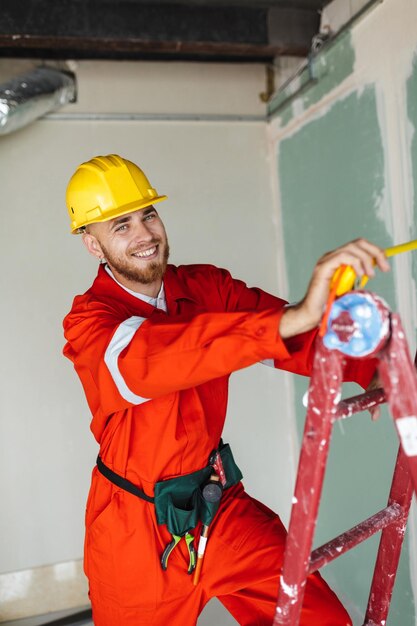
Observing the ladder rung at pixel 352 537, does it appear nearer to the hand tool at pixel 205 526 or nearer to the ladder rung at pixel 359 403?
the ladder rung at pixel 359 403

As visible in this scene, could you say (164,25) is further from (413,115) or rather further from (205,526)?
(205,526)

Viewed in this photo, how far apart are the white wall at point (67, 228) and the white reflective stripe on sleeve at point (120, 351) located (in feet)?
5.91

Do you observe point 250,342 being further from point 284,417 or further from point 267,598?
point 284,417

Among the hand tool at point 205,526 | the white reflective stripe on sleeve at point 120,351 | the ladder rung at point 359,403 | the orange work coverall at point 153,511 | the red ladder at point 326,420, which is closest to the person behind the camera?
the red ladder at point 326,420

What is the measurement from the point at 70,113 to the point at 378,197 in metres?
1.62

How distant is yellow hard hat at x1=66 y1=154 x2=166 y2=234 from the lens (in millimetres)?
2041

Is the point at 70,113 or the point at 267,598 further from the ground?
the point at 70,113

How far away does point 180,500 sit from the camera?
6.28ft

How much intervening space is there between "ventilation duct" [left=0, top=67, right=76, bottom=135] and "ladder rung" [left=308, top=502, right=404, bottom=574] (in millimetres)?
2332

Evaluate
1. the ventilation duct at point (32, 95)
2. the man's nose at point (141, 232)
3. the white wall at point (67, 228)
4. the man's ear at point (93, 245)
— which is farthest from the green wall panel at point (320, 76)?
the man's ear at point (93, 245)

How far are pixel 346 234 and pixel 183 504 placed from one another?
139 centimetres

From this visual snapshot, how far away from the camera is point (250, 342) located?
51.7 inches

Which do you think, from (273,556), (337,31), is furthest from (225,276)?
(337,31)

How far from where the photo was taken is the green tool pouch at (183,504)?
1.86 meters
